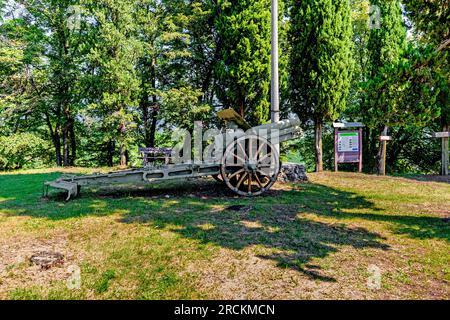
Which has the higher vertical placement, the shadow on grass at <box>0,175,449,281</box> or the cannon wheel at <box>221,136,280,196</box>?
the cannon wheel at <box>221,136,280,196</box>

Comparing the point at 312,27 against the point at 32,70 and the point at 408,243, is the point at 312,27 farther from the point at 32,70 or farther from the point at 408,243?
the point at 32,70

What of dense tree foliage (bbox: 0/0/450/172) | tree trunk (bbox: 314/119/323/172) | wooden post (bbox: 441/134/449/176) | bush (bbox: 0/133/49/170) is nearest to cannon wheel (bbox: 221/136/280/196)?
dense tree foliage (bbox: 0/0/450/172)

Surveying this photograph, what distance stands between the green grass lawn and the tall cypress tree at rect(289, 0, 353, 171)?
6.45 m

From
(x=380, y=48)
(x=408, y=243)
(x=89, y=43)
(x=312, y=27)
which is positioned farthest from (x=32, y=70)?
(x=408, y=243)

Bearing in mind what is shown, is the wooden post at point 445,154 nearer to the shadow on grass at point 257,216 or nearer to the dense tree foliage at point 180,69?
the dense tree foliage at point 180,69

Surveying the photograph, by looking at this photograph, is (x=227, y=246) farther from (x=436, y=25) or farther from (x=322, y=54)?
(x=322, y=54)

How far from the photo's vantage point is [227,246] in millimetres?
4016

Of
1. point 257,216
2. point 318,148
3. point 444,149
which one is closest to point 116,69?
point 318,148

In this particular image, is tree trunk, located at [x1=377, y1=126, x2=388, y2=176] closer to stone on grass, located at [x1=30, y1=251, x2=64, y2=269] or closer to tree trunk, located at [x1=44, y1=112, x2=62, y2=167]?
stone on grass, located at [x1=30, y1=251, x2=64, y2=269]

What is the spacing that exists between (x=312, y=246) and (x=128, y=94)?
13.1 metres

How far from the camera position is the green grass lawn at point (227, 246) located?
118 inches

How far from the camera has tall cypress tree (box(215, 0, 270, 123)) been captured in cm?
1225

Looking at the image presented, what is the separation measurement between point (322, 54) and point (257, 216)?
9.55m

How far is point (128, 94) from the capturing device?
14.7 meters
